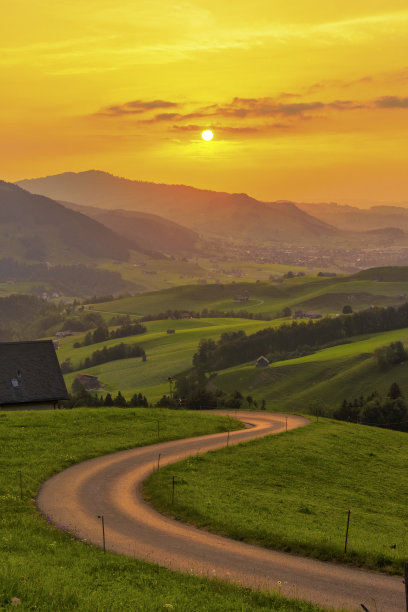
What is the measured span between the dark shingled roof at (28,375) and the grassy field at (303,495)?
2837 centimetres

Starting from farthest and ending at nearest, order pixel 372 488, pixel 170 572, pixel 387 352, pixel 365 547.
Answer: pixel 387 352 < pixel 372 488 < pixel 365 547 < pixel 170 572

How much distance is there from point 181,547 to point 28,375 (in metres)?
49.8

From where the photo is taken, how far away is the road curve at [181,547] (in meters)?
26.2

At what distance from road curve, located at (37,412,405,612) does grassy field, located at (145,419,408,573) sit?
1.02 m

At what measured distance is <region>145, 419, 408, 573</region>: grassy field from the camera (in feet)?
104

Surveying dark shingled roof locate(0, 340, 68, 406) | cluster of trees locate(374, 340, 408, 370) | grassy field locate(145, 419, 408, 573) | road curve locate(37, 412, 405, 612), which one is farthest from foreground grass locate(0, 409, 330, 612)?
cluster of trees locate(374, 340, 408, 370)

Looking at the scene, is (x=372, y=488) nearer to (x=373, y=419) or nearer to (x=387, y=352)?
(x=373, y=419)

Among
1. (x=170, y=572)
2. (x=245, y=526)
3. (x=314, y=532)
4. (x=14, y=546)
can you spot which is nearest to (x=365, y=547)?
(x=314, y=532)

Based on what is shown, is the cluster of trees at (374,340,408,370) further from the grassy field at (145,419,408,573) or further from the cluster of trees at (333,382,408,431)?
the grassy field at (145,419,408,573)

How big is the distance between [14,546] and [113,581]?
611cm

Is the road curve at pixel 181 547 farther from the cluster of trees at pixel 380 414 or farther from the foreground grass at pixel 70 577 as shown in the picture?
the cluster of trees at pixel 380 414

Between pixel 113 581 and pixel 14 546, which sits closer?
pixel 113 581

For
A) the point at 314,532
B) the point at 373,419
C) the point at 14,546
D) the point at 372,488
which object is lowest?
the point at 373,419

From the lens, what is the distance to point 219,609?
2173 cm
